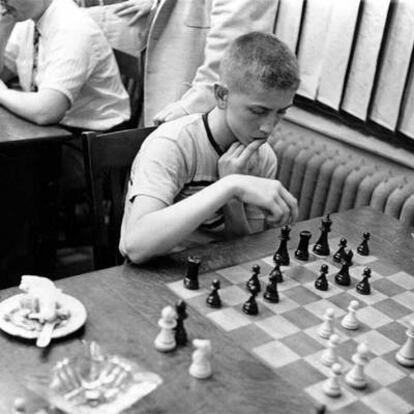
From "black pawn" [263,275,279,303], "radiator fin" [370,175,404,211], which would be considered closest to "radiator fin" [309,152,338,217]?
"radiator fin" [370,175,404,211]

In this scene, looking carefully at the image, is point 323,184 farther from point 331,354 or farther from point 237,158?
point 331,354

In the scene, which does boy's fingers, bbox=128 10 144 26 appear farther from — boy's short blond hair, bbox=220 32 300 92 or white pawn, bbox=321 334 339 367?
white pawn, bbox=321 334 339 367

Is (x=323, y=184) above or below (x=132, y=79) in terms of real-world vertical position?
below

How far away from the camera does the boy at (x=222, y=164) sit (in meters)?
1.57

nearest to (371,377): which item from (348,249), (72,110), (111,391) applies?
(111,391)

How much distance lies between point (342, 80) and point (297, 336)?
174cm

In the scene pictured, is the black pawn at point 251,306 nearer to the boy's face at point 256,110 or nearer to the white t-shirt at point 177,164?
the white t-shirt at point 177,164

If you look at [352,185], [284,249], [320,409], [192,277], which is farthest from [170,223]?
[352,185]

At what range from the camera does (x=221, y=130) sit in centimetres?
186

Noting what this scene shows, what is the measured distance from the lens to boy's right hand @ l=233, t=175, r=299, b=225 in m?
1.62

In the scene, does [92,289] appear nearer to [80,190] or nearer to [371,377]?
[371,377]

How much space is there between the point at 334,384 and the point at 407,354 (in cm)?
21

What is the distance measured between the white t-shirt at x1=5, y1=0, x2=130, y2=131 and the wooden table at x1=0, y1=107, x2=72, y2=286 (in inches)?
9.0

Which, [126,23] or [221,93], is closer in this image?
[221,93]
